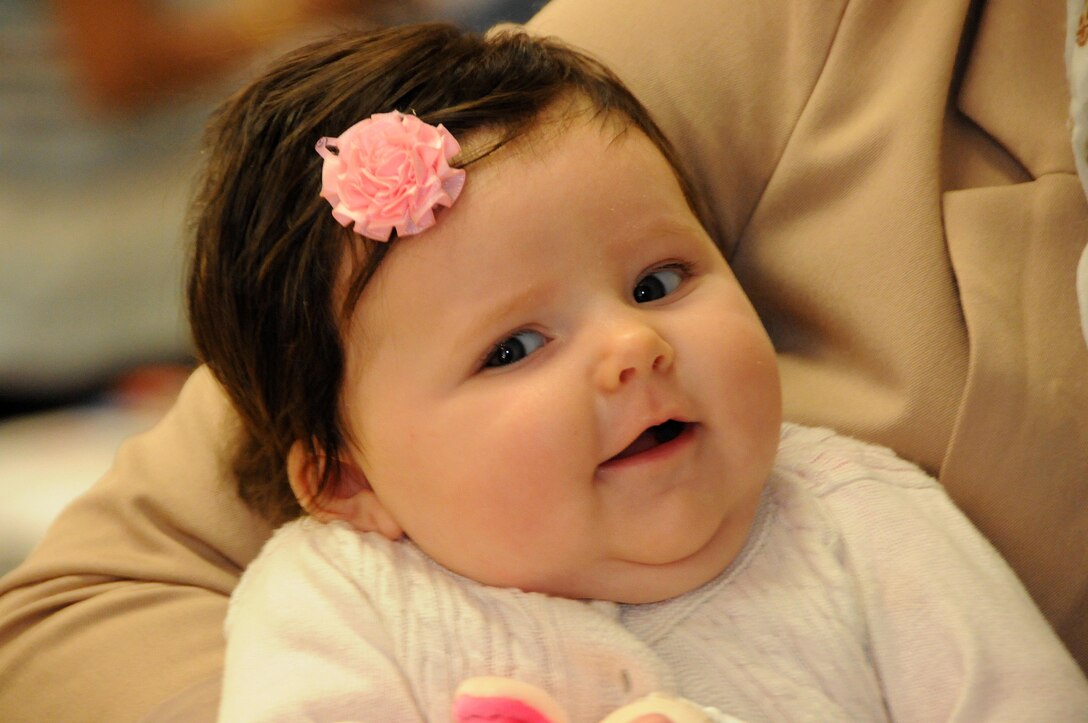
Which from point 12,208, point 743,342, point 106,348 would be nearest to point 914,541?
point 743,342

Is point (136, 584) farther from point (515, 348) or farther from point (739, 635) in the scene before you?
point (739, 635)

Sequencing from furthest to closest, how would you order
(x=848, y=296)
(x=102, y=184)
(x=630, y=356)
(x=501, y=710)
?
(x=102, y=184) < (x=848, y=296) < (x=630, y=356) < (x=501, y=710)

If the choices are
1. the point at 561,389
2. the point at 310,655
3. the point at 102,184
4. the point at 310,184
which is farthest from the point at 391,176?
the point at 102,184

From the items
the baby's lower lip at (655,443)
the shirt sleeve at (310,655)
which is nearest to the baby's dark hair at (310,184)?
the shirt sleeve at (310,655)

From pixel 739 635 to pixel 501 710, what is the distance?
0.30 metres

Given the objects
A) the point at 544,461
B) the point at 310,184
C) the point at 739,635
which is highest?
the point at 310,184

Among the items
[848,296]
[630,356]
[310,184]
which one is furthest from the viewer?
[848,296]

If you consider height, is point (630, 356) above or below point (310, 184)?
below

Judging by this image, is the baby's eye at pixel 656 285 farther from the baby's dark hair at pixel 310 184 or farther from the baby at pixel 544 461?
the baby's dark hair at pixel 310 184

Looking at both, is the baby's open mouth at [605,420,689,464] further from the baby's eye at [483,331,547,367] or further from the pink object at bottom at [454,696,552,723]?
the pink object at bottom at [454,696,552,723]

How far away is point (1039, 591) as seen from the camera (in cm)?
106

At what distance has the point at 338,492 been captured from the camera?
1.11 meters

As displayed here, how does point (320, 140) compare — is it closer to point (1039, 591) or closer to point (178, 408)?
point (178, 408)

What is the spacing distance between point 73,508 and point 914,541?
3.00ft
